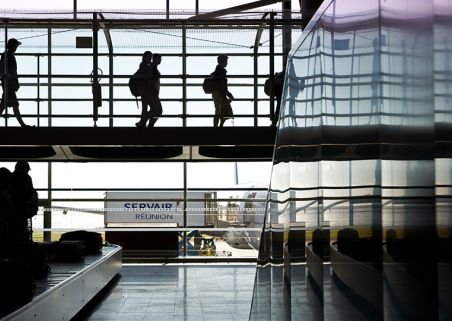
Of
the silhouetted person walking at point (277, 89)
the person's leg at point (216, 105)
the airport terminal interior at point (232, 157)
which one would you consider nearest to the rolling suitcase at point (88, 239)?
the airport terminal interior at point (232, 157)

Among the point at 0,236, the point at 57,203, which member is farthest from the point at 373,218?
the point at 57,203

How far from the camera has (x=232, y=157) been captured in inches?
688

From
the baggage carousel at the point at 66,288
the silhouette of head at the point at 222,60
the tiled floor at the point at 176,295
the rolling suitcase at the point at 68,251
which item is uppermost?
the silhouette of head at the point at 222,60

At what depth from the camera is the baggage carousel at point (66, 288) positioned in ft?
25.6

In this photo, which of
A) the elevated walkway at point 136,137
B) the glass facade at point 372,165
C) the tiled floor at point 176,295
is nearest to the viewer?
the glass facade at point 372,165

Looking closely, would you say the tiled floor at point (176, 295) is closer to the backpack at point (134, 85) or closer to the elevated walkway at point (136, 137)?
the elevated walkway at point (136, 137)

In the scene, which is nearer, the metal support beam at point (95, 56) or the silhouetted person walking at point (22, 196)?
the silhouetted person walking at point (22, 196)

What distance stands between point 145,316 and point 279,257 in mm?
6096

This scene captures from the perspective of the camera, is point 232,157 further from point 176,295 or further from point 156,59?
point 176,295

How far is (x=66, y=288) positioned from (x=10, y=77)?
22.6 feet

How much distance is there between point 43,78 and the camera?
15.7m

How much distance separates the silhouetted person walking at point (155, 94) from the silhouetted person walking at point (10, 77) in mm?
2458

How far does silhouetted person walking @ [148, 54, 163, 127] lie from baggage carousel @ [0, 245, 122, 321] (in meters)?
2.70

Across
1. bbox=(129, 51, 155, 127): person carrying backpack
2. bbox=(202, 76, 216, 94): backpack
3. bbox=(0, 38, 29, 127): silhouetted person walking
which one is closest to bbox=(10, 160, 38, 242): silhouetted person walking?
bbox=(0, 38, 29, 127): silhouetted person walking
